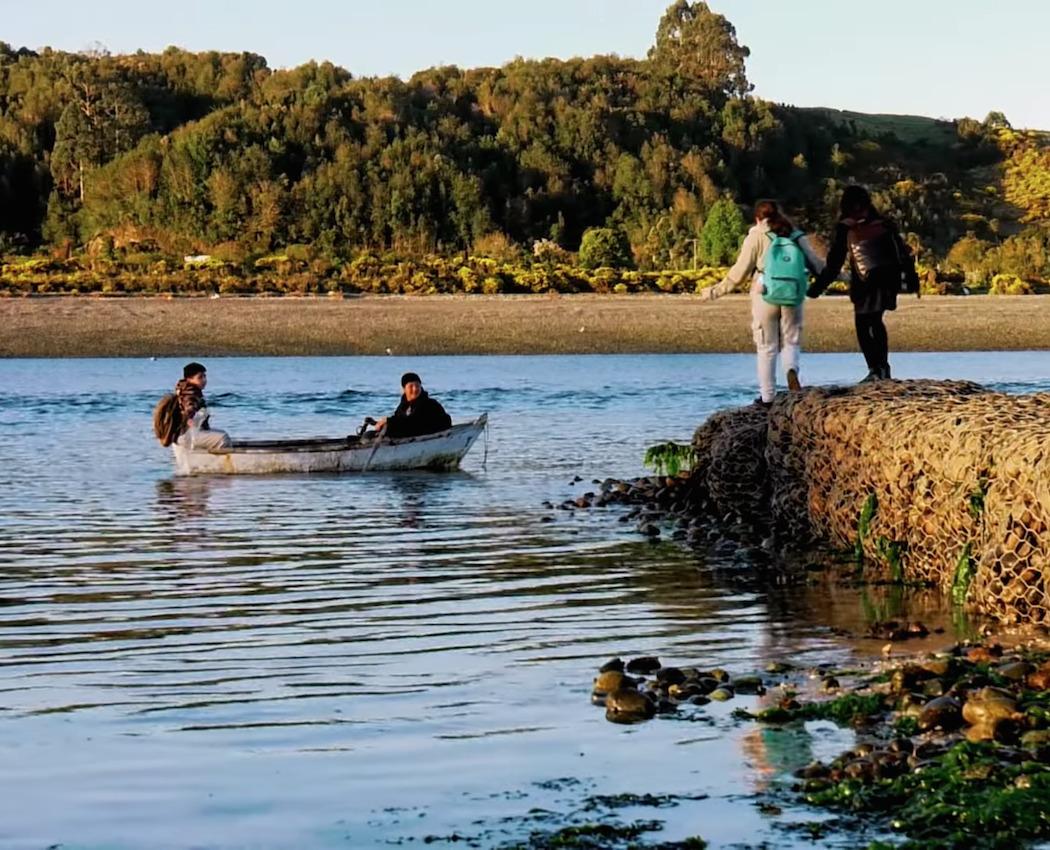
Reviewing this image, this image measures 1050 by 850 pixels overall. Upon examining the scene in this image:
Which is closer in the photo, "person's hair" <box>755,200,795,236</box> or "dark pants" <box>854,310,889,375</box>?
"dark pants" <box>854,310,889,375</box>

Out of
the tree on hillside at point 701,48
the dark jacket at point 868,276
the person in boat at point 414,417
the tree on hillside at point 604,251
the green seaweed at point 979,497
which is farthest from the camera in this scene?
the tree on hillside at point 701,48

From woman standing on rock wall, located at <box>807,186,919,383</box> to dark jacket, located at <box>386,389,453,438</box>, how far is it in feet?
22.0

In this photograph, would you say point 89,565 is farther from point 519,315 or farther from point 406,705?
point 519,315

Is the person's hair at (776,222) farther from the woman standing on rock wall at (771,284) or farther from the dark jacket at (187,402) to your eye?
the dark jacket at (187,402)

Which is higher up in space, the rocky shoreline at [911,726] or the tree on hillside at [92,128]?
the tree on hillside at [92,128]

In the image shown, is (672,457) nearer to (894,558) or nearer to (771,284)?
(771,284)

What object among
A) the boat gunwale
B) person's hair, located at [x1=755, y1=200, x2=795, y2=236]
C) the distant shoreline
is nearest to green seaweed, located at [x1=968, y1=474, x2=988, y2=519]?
person's hair, located at [x1=755, y1=200, x2=795, y2=236]

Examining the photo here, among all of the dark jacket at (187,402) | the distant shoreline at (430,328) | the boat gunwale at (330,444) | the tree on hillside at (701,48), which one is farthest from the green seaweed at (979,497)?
the tree on hillside at (701,48)

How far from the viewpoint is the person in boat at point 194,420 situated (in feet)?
68.8

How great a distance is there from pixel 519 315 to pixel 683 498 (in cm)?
3270

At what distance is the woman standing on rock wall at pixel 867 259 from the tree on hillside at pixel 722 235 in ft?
A: 160

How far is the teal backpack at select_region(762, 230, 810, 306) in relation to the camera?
15891 millimetres

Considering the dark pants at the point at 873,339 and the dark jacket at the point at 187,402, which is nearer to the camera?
the dark pants at the point at 873,339

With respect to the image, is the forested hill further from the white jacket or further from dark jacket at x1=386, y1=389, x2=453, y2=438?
the white jacket
